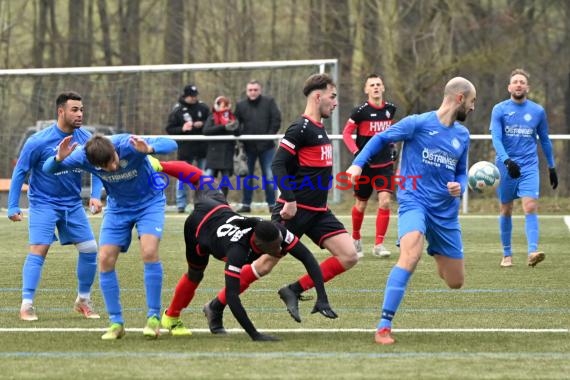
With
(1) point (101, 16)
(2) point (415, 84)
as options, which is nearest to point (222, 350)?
(2) point (415, 84)

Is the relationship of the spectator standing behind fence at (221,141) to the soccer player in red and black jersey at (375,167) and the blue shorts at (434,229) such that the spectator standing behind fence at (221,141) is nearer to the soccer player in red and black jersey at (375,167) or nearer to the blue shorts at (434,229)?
the soccer player in red and black jersey at (375,167)

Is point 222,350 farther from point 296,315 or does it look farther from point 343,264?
point 343,264

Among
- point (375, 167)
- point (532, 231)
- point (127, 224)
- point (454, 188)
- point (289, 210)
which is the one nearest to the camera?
point (454, 188)

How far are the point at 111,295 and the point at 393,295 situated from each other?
6.21 ft

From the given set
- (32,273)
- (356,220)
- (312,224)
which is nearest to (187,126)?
(356,220)

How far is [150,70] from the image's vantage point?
23.3 meters

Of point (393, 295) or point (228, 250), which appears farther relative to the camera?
point (228, 250)

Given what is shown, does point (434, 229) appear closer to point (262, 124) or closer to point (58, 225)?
point (58, 225)

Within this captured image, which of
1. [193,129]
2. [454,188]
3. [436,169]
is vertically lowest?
[193,129]

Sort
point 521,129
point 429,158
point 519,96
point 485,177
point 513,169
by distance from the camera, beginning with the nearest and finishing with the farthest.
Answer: point 429,158 → point 485,177 → point 513,169 → point 519,96 → point 521,129

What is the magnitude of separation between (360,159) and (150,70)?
15527 millimetres

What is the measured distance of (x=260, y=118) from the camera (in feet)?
68.0

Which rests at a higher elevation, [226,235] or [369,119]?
[369,119]

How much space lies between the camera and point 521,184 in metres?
13.0
